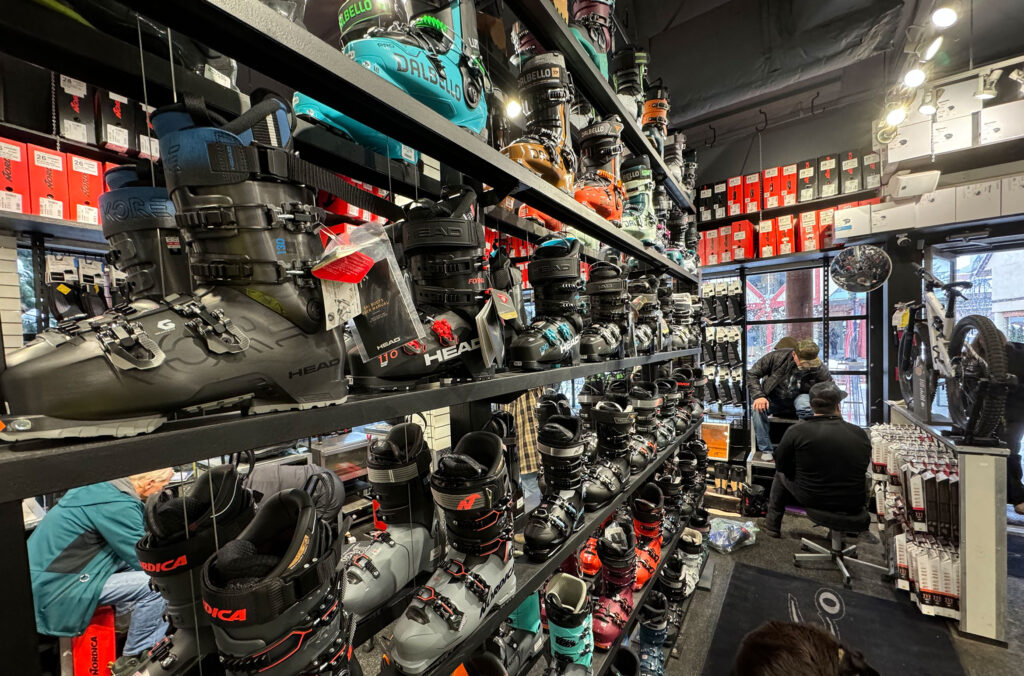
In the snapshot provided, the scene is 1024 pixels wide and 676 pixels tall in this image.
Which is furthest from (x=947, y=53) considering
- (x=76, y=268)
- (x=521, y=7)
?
(x=76, y=268)

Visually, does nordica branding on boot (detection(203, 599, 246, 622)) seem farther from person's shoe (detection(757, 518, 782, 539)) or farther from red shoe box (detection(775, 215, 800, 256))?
red shoe box (detection(775, 215, 800, 256))

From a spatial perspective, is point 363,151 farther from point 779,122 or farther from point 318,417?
point 779,122

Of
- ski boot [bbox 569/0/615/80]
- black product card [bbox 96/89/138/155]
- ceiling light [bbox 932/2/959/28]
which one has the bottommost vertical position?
black product card [bbox 96/89/138/155]

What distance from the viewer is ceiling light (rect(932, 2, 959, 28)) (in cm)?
215

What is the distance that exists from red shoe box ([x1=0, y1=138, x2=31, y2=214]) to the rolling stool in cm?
441

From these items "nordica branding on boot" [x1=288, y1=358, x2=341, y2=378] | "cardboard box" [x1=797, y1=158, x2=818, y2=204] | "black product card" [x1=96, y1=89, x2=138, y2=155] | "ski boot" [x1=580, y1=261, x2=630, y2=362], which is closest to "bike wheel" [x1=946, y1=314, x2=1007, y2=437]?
"cardboard box" [x1=797, y1=158, x2=818, y2=204]

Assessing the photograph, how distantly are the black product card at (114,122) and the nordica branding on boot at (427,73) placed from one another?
106 cm

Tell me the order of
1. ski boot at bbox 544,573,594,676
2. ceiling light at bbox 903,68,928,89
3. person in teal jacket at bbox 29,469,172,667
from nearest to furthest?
person in teal jacket at bbox 29,469,172,667 < ski boot at bbox 544,573,594,676 < ceiling light at bbox 903,68,928,89

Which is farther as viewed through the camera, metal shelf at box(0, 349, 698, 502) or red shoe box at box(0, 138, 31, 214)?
red shoe box at box(0, 138, 31, 214)

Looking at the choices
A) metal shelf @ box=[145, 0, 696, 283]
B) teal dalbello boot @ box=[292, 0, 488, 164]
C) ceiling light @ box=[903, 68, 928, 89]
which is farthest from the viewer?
ceiling light @ box=[903, 68, 928, 89]

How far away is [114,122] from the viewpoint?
1.26m

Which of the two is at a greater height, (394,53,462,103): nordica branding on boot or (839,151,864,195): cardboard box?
(839,151,864,195): cardboard box

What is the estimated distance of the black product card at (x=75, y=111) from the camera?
1161 mm

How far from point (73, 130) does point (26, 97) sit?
186 mm
